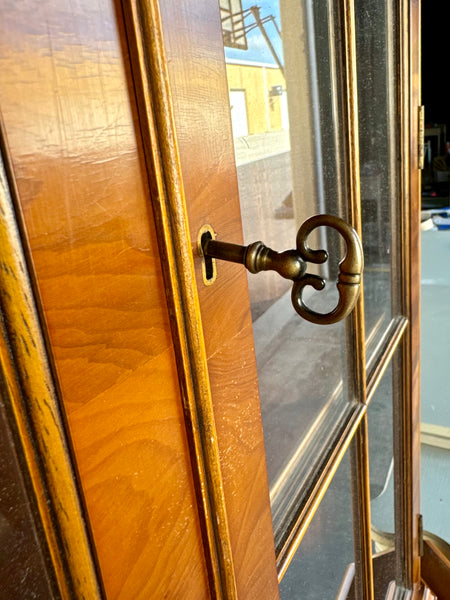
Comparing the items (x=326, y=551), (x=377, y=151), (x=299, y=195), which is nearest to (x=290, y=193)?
(x=299, y=195)

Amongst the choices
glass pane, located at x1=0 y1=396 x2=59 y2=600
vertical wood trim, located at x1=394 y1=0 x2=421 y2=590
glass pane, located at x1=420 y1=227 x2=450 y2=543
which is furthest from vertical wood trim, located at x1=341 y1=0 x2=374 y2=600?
glass pane, located at x1=420 y1=227 x2=450 y2=543

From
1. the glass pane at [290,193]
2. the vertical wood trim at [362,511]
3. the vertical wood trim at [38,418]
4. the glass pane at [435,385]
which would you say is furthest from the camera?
the glass pane at [435,385]

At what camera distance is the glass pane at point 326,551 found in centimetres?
50

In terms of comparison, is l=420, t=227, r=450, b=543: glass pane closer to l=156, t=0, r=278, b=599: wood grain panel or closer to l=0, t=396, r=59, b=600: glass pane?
l=156, t=0, r=278, b=599: wood grain panel

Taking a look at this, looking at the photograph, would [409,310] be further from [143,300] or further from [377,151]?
[143,300]

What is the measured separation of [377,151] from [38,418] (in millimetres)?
574

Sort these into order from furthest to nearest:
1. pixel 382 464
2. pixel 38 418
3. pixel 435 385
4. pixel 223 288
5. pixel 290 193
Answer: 1. pixel 435 385
2. pixel 382 464
3. pixel 290 193
4. pixel 223 288
5. pixel 38 418

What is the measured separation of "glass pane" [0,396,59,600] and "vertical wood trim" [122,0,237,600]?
0.10 meters

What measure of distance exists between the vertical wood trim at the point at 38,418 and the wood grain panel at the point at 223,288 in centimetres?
11

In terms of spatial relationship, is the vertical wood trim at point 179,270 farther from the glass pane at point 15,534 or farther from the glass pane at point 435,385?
the glass pane at point 435,385

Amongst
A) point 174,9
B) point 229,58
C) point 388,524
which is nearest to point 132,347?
point 174,9

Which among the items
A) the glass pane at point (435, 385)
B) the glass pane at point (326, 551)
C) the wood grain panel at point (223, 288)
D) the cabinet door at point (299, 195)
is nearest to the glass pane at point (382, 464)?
the cabinet door at point (299, 195)

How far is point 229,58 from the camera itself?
41 cm

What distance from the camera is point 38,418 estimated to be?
7.7 inches
